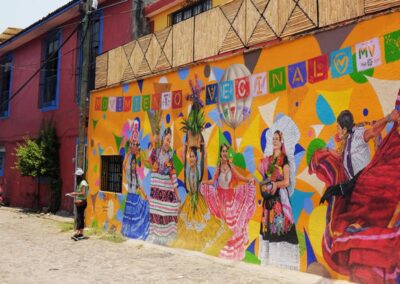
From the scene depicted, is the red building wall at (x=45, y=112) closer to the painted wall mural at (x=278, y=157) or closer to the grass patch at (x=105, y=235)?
the grass patch at (x=105, y=235)

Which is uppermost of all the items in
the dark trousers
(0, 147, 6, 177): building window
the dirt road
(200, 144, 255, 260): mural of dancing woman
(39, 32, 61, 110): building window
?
(39, 32, 61, 110): building window

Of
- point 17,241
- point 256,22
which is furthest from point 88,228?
point 256,22

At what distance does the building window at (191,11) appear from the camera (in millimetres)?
10141

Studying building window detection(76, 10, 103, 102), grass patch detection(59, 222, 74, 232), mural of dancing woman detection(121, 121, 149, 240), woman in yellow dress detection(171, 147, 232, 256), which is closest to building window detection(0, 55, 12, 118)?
building window detection(76, 10, 103, 102)

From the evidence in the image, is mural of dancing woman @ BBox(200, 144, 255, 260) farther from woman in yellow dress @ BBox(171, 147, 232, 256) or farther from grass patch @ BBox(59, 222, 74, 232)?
grass patch @ BBox(59, 222, 74, 232)

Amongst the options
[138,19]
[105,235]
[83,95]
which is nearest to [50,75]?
[138,19]

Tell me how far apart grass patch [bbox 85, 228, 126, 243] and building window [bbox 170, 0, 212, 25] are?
565cm

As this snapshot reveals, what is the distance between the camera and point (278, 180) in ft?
19.4

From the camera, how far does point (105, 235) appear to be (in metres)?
9.34

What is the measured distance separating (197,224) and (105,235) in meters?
3.07

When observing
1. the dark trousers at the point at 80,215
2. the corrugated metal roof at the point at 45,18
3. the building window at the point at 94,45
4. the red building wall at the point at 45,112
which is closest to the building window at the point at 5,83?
the red building wall at the point at 45,112

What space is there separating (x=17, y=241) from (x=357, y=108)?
7669 millimetres

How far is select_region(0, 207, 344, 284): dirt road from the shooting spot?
563 cm

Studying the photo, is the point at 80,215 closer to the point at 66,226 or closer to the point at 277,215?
the point at 66,226
